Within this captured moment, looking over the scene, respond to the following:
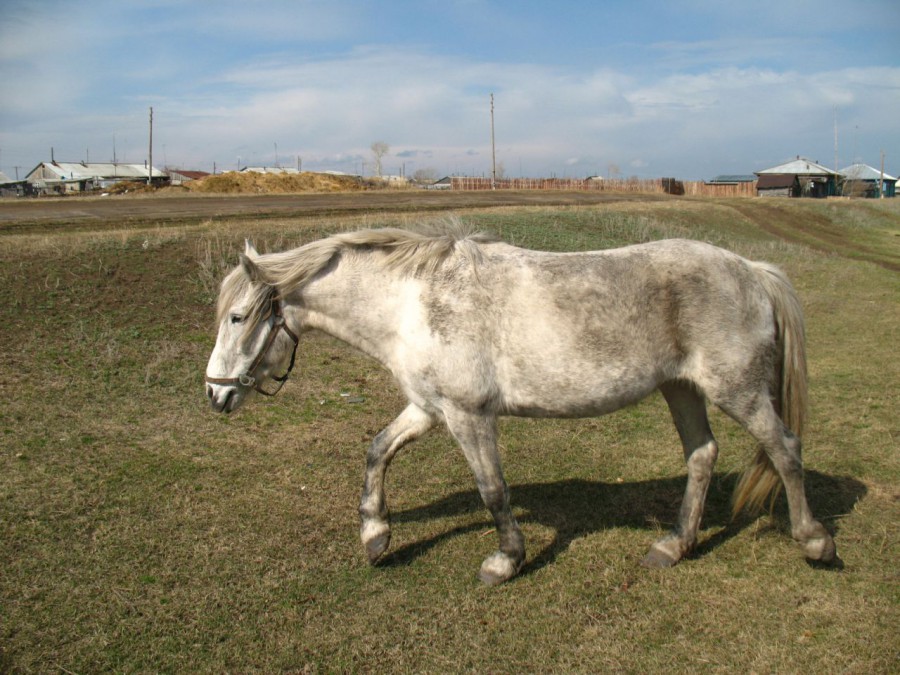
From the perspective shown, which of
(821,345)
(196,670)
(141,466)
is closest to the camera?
(196,670)

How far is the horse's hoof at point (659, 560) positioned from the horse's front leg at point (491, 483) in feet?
2.92

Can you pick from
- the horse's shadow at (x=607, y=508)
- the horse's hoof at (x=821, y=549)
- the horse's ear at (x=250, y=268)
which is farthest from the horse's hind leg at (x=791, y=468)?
the horse's ear at (x=250, y=268)

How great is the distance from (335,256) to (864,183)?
99.8m

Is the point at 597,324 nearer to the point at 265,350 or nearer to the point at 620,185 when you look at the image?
the point at 265,350

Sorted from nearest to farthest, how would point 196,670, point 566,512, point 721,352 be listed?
point 196,670
point 721,352
point 566,512

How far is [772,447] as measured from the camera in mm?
4742

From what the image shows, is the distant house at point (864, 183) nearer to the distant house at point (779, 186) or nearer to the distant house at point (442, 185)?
the distant house at point (779, 186)

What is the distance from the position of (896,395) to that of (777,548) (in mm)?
4673

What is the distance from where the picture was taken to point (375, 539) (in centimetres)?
498

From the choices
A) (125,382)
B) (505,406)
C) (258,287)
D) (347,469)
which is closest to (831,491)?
(505,406)

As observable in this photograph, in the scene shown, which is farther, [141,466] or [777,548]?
[141,466]

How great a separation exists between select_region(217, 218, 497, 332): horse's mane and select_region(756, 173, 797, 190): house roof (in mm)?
83109

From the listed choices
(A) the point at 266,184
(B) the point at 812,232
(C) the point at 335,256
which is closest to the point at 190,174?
(A) the point at 266,184

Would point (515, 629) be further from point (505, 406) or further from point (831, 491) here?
point (831, 491)
